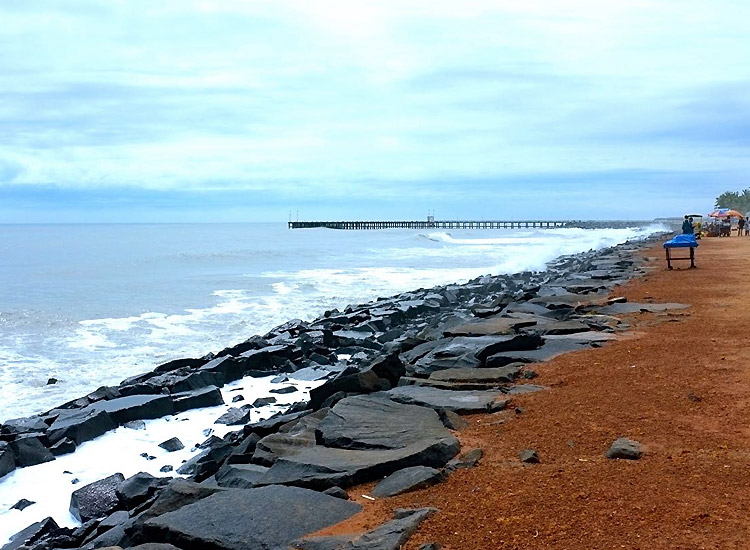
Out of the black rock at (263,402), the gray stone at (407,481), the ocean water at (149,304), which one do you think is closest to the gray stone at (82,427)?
the black rock at (263,402)

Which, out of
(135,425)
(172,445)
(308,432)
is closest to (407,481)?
(308,432)

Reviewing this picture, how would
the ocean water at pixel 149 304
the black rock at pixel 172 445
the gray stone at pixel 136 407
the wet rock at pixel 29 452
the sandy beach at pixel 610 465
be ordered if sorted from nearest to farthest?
the sandy beach at pixel 610 465, the wet rock at pixel 29 452, the black rock at pixel 172 445, the gray stone at pixel 136 407, the ocean water at pixel 149 304

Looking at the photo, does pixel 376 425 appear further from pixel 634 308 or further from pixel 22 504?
pixel 634 308

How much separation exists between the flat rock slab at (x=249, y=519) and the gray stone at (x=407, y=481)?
255mm

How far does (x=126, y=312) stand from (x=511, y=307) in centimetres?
1345

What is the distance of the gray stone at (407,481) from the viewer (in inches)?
168

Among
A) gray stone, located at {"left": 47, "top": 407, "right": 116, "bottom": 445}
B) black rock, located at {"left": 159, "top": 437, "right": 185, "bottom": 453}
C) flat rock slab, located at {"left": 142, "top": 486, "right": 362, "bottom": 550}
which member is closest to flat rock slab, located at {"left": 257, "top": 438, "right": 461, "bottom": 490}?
flat rock slab, located at {"left": 142, "top": 486, "right": 362, "bottom": 550}

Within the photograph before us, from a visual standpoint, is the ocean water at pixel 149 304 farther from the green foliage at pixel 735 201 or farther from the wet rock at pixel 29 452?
the green foliage at pixel 735 201

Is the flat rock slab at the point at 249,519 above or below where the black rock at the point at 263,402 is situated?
above

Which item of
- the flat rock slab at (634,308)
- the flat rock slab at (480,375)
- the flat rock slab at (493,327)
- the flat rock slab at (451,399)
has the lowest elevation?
the flat rock slab at (451,399)

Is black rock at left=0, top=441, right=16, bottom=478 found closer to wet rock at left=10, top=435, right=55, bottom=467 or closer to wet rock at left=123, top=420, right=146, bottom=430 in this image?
wet rock at left=10, top=435, right=55, bottom=467

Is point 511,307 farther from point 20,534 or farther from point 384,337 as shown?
point 20,534

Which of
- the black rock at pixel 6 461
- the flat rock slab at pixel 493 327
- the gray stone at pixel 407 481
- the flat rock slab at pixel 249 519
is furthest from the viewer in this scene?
the flat rock slab at pixel 493 327

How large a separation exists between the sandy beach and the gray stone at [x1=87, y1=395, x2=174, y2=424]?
464 cm
